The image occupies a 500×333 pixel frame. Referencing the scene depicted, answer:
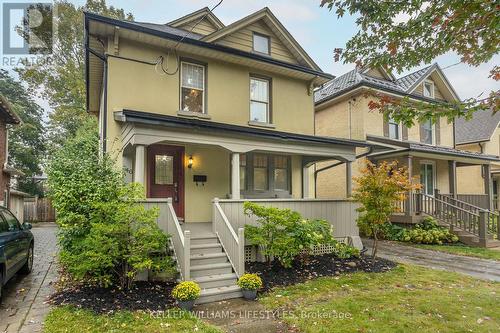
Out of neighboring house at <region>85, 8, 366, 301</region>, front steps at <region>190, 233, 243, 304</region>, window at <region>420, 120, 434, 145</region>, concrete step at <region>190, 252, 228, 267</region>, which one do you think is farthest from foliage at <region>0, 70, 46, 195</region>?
window at <region>420, 120, 434, 145</region>

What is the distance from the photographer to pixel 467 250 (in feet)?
35.7

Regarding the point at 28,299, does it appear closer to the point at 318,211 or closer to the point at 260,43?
the point at 318,211

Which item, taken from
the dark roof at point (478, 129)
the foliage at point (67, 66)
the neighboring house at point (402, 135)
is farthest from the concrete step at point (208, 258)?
the dark roof at point (478, 129)

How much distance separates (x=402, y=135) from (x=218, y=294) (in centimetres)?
1384

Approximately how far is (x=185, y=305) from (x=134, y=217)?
1.85 meters

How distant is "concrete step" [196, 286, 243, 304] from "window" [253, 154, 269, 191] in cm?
535

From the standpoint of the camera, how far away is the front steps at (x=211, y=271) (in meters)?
5.86

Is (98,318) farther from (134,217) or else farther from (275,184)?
(275,184)

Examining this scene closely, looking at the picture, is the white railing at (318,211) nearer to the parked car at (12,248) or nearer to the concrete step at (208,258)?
the concrete step at (208,258)

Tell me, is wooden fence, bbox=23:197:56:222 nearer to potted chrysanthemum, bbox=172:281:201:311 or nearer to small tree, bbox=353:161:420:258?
potted chrysanthemum, bbox=172:281:201:311

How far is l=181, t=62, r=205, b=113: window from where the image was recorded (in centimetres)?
1009

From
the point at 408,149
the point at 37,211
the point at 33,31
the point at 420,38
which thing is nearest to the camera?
the point at 420,38

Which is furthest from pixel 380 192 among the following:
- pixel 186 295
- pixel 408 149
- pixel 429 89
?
pixel 429 89

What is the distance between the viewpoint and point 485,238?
451 inches
